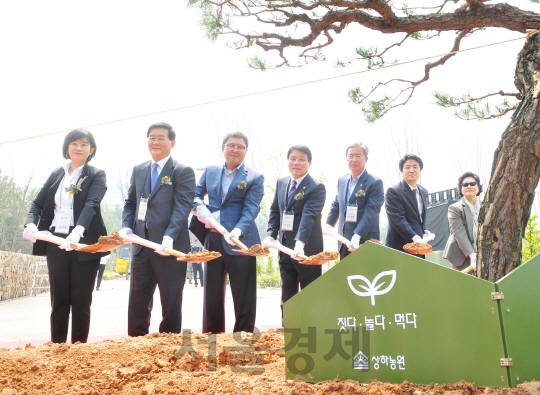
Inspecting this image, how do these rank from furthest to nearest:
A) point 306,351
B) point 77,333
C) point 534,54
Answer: point 77,333 → point 534,54 → point 306,351

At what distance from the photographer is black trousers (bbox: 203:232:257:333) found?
9.53 ft

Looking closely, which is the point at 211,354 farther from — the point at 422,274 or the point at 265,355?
the point at 422,274

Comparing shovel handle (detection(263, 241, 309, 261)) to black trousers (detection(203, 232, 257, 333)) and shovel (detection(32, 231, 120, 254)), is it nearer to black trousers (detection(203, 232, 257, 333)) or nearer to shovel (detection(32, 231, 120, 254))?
black trousers (detection(203, 232, 257, 333))

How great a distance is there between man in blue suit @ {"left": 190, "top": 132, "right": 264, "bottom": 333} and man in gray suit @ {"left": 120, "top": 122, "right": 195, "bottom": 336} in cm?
24

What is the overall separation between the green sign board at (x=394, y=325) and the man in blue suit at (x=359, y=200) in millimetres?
2010

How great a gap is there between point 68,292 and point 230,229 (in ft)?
3.62

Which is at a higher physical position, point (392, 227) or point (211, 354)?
point (392, 227)

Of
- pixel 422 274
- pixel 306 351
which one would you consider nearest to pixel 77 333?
pixel 306 351

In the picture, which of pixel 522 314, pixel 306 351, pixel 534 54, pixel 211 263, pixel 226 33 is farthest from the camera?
pixel 226 33

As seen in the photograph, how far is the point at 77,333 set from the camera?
262 cm

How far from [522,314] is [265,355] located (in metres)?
1.26

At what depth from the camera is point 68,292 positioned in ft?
8.65

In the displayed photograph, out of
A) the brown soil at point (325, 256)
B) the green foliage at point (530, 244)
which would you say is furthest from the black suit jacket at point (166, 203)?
the green foliage at point (530, 244)

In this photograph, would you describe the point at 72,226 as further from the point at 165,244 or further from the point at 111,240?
the point at 165,244
